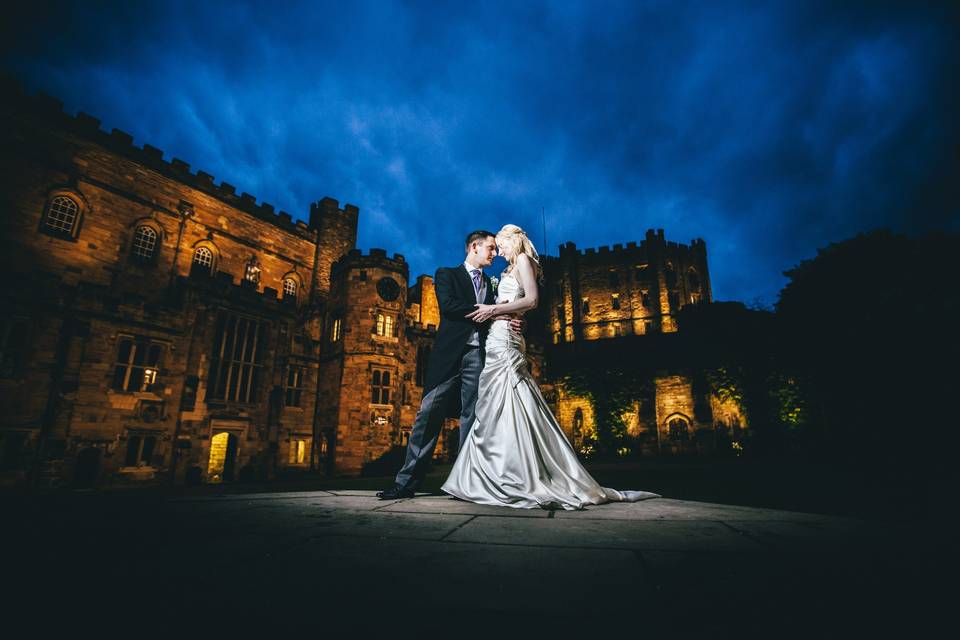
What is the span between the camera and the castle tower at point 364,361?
1798 centimetres

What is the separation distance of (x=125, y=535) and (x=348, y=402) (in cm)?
1697

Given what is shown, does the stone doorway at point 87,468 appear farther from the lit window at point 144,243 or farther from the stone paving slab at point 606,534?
the stone paving slab at point 606,534

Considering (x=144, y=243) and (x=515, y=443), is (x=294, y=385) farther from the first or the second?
(x=515, y=443)

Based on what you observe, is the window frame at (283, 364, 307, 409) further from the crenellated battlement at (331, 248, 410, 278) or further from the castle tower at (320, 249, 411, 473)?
the crenellated battlement at (331, 248, 410, 278)

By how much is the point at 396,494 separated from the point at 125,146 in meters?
22.2

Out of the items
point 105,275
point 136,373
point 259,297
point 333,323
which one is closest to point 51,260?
point 105,275

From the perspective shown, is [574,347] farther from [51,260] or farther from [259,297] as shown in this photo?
[51,260]

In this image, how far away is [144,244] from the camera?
18266mm

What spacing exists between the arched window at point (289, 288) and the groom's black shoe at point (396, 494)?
21.3m

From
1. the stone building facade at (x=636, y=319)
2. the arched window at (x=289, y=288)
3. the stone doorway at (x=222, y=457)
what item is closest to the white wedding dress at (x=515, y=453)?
the stone doorway at (x=222, y=457)

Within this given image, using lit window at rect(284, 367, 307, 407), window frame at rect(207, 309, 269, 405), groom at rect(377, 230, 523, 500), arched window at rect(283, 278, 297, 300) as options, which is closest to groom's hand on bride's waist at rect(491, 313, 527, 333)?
groom at rect(377, 230, 523, 500)

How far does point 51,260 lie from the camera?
1566cm

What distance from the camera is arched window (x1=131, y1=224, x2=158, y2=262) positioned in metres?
18.0

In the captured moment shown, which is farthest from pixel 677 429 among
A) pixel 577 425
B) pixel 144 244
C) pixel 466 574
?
pixel 144 244
